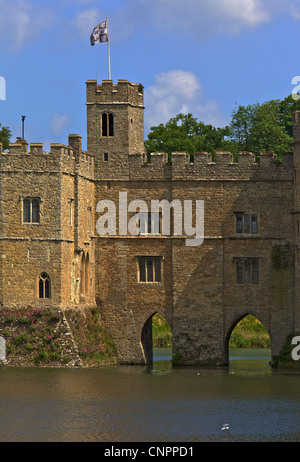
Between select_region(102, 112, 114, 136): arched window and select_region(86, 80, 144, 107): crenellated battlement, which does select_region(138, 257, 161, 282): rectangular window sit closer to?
select_region(102, 112, 114, 136): arched window

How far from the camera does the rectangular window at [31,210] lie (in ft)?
209

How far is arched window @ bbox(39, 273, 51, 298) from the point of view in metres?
63.7

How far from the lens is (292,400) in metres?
52.6

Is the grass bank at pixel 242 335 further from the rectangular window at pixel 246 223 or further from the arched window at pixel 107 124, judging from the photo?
the arched window at pixel 107 124

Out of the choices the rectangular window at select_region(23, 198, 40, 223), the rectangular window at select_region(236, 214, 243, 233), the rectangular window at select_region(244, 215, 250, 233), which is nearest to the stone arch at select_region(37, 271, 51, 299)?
the rectangular window at select_region(23, 198, 40, 223)

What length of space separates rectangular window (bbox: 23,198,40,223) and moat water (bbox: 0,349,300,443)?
853cm

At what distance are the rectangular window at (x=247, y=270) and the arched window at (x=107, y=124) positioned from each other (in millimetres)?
11048

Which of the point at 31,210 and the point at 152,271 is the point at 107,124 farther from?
the point at 152,271

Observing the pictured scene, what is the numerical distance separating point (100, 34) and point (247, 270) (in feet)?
55.1

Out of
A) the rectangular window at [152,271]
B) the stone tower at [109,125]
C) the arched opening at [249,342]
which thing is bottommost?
the arched opening at [249,342]

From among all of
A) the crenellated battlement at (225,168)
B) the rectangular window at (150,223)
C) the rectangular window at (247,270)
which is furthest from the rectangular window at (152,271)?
the crenellated battlement at (225,168)

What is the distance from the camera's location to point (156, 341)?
82.9m

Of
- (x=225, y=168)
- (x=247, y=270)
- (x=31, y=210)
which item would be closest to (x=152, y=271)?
(x=247, y=270)

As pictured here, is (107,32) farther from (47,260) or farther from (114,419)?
(114,419)
